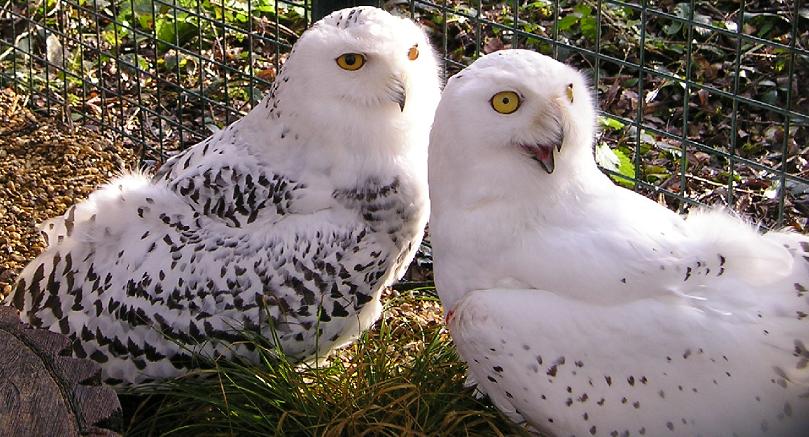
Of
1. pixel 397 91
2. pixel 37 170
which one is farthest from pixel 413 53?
pixel 37 170

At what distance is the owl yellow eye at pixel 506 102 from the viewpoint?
3.30 meters

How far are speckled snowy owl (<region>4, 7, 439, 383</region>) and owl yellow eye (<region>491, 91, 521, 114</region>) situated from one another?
562 millimetres

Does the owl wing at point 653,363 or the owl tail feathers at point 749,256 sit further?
the owl tail feathers at point 749,256

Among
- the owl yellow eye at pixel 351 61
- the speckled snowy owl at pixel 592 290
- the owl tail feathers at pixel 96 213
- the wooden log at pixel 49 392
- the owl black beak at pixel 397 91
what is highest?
the owl yellow eye at pixel 351 61

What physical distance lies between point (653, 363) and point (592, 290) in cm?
25

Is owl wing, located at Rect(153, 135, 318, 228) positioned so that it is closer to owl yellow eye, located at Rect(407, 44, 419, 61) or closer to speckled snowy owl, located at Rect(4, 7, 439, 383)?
speckled snowy owl, located at Rect(4, 7, 439, 383)

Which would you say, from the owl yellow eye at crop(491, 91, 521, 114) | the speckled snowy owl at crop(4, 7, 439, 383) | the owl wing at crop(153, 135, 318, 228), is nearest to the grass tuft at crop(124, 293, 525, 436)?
the speckled snowy owl at crop(4, 7, 439, 383)

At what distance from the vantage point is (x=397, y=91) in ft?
12.6

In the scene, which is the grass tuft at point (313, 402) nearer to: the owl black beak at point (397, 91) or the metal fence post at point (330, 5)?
the owl black beak at point (397, 91)

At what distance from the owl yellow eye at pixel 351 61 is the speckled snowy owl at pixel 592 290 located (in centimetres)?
43

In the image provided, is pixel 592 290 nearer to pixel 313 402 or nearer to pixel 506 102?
pixel 506 102

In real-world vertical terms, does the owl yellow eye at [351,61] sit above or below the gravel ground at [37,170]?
above

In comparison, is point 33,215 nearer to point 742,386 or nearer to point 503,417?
point 503,417

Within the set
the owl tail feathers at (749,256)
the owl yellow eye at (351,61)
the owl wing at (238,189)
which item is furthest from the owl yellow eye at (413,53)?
the owl tail feathers at (749,256)
